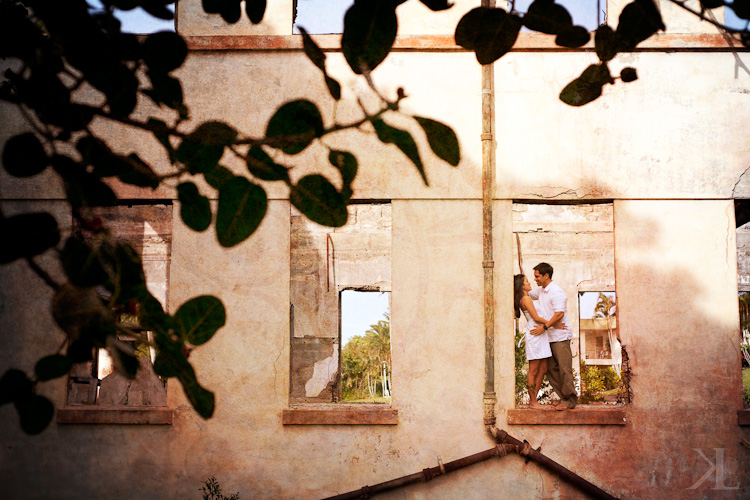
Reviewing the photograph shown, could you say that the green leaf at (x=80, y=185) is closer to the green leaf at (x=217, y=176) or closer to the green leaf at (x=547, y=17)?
the green leaf at (x=217, y=176)

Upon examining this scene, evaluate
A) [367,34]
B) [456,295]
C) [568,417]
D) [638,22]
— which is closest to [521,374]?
[568,417]

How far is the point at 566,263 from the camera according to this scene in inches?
611

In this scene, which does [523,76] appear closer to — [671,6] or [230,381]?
[671,6]

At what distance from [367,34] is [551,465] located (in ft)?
17.0

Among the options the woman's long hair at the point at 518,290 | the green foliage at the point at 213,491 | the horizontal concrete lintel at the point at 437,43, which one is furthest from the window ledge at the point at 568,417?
the horizontal concrete lintel at the point at 437,43

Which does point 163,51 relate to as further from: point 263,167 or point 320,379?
point 320,379

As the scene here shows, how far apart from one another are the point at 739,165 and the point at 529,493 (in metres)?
2.97

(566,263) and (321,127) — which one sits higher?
(566,263)

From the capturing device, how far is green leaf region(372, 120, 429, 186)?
78cm

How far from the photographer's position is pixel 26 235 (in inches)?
30.1

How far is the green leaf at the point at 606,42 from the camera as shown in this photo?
3.31ft

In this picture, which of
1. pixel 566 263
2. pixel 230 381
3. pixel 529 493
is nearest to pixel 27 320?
pixel 230 381

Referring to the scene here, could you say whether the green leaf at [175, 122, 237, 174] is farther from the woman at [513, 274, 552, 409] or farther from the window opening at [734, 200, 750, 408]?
the window opening at [734, 200, 750, 408]

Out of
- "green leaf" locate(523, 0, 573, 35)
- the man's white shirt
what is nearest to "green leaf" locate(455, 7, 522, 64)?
"green leaf" locate(523, 0, 573, 35)
